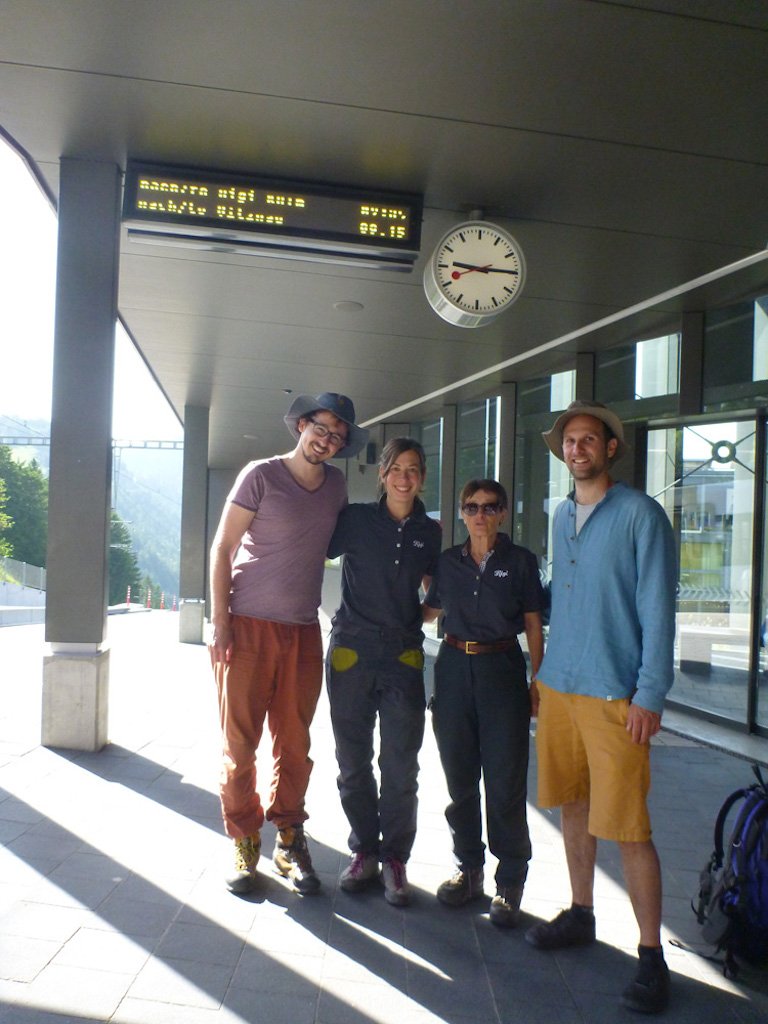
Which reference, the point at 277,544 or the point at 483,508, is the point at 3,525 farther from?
the point at 483,508

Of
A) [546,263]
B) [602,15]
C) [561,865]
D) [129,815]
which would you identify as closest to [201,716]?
[129,815]

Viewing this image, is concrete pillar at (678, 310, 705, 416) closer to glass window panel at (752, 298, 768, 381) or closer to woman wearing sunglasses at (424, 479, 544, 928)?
glass window panel at (752, 298, 768, 381)

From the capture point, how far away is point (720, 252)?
5910mm

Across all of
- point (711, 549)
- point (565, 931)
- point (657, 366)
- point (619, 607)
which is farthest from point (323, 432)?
point (657, 366)

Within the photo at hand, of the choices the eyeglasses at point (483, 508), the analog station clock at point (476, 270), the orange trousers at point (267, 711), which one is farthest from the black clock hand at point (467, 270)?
the orange trousers at point (267, 711)

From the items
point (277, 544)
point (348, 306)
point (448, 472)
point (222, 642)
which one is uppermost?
point (348, 306)

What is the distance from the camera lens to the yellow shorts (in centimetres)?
278

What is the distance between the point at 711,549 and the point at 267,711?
514 centimetres

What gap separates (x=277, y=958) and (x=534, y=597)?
5.01 ft

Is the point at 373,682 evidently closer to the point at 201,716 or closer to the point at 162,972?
the point at 162,972

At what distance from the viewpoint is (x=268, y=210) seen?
4.79 meters

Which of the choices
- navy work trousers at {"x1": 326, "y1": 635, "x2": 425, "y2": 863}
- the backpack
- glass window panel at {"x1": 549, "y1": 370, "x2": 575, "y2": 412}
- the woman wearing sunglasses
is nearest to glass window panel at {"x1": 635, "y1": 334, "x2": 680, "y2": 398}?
Result: glass window panel at {"x1": 549, "y1": 370, "x2": 575, "y2": 412}

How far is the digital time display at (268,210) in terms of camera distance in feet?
15.3

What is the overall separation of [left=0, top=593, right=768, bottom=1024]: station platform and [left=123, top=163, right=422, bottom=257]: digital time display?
2.99m
